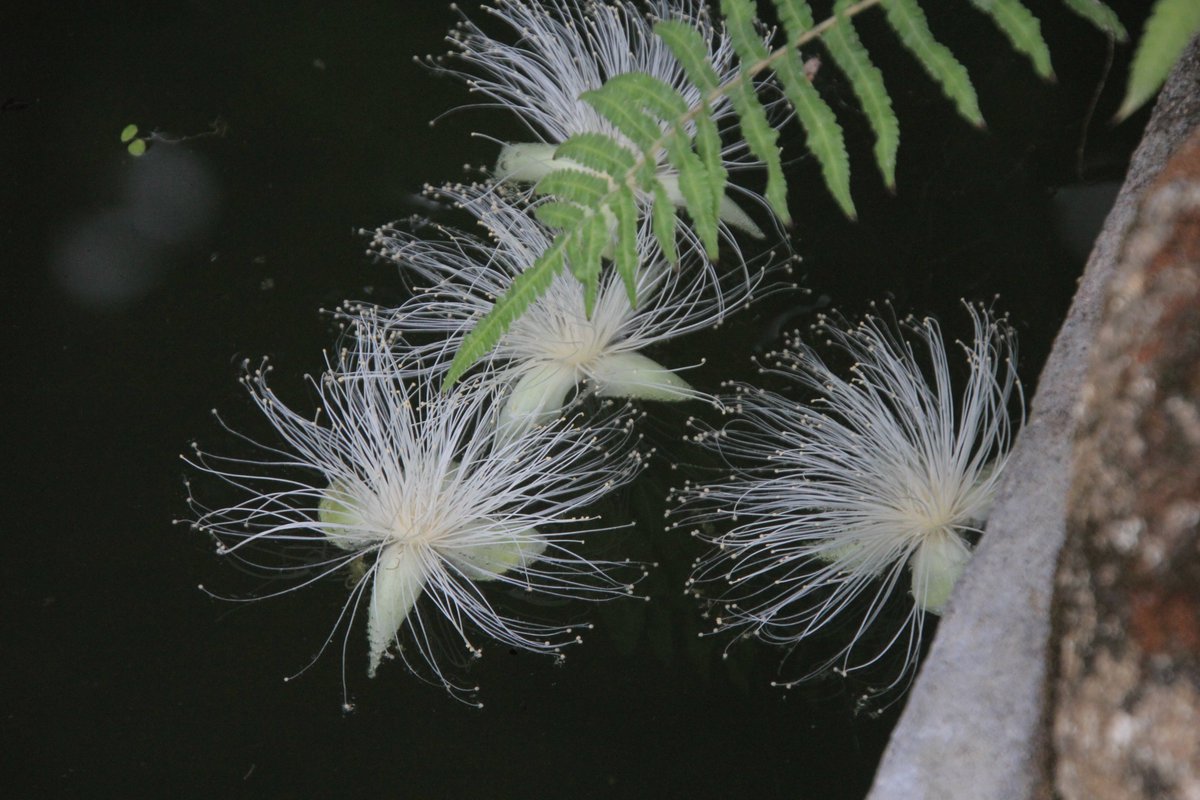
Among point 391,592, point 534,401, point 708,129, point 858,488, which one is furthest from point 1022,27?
Answer: point 391,592

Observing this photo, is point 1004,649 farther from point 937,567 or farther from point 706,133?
point 706,133

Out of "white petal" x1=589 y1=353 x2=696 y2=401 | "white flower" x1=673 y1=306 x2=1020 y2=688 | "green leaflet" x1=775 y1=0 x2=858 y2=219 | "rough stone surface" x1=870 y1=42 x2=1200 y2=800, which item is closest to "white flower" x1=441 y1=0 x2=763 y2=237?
"white petal" x1=589 y1=353 x2=696 y2=401

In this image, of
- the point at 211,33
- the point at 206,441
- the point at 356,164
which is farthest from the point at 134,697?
the point at 211,33

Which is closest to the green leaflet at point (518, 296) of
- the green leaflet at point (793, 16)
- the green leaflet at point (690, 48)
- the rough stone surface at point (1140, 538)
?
the green leaflet at point (690, 48)

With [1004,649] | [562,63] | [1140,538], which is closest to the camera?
[1140,538]

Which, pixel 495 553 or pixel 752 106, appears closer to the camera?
pixel 752 106
